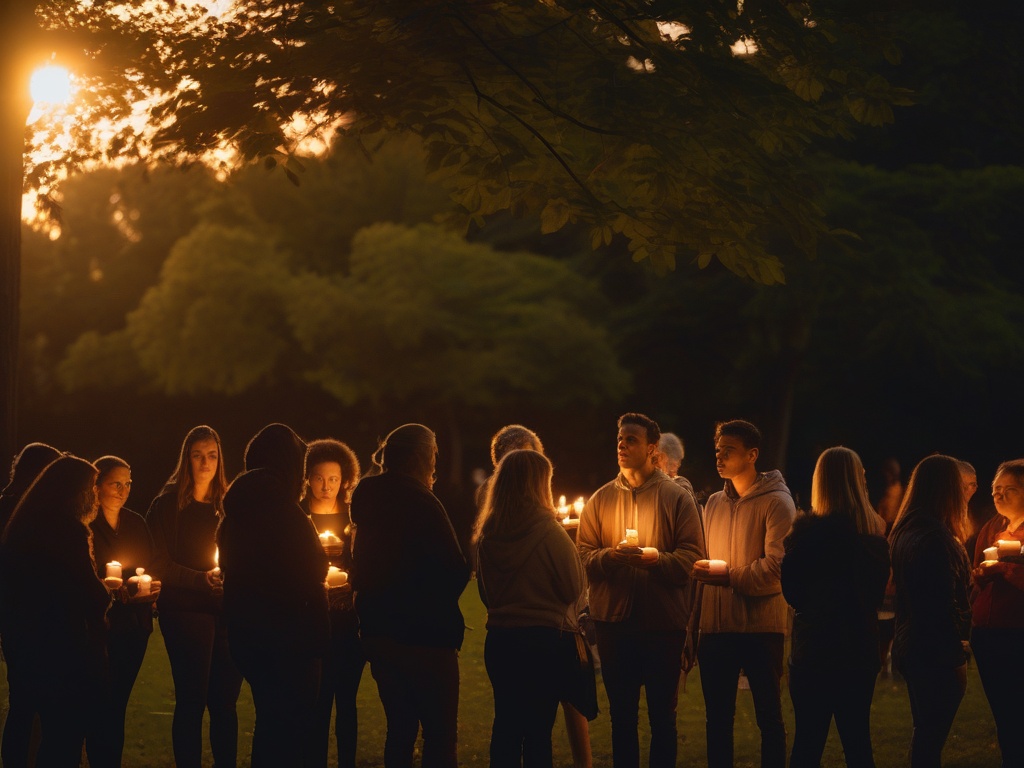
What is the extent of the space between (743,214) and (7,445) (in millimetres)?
5101

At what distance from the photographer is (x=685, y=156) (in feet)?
27.9

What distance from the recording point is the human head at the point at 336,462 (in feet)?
26.1

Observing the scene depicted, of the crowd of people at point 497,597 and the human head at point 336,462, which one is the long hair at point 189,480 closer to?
the crowd of people at point 497,597

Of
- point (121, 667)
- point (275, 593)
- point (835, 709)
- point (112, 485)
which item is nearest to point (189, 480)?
point (112, 485)

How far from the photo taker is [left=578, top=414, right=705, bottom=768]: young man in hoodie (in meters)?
7.21

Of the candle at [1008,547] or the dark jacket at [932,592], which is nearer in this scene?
the dark jacket at [932,592]

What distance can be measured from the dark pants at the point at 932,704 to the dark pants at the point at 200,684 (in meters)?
3.78

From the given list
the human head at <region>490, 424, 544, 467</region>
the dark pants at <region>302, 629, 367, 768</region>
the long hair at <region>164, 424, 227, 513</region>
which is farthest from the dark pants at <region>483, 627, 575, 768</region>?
the long hair at <region>164, 424, 227, 513</region>

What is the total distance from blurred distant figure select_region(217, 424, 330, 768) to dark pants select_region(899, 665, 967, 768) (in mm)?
3234

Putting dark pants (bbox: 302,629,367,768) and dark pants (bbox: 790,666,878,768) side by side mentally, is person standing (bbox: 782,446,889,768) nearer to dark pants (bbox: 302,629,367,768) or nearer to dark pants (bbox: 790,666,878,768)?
dark pants (bbox: 790,666,878,768)

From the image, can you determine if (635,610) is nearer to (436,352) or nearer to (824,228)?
(824,228)

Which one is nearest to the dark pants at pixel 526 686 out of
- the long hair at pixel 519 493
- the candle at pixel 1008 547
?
the long hair at pixel 519 493

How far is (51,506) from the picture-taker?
20.9 feet

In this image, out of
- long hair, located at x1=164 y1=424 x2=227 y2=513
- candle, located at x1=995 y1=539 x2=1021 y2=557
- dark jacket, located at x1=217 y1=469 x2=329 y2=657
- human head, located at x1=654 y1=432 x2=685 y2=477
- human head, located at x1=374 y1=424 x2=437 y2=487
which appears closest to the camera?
dark jacket, located at x1=217 y1=469 x2=329 y2=657
